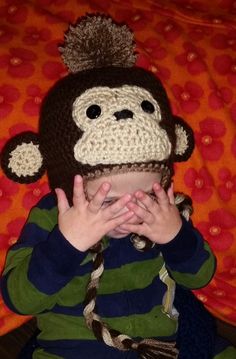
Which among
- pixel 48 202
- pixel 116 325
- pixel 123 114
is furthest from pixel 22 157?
pixel 116 325

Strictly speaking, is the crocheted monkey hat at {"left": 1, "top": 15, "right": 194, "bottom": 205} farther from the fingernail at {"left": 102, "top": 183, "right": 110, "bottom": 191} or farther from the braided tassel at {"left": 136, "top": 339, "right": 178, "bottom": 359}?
the braided tassel at {"left": 136, "top": 339, "right": 178, "bottom": 359}

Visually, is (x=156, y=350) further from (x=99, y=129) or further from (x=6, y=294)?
(x=99, y=129)

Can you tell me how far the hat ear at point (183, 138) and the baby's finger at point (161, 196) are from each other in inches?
5.3

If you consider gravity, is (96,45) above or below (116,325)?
above

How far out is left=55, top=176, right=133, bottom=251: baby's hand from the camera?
81cm

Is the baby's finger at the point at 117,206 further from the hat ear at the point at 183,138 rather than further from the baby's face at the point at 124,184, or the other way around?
the hat ear at the point at 183,138

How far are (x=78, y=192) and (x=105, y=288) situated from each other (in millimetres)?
196

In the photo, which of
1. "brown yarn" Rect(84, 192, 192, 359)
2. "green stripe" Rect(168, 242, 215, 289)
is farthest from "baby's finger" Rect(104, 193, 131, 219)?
"green stripe" Rect(168, 242, 215, 289)

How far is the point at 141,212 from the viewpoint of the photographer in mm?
846

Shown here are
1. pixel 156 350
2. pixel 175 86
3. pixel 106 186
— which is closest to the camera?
pixel 106 186

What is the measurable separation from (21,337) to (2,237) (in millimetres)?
209

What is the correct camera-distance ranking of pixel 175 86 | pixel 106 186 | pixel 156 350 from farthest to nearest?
pixel 175 86, pixel 156 350, pixel 106 186

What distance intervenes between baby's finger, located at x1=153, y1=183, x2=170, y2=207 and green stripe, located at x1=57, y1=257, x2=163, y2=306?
0.43ft

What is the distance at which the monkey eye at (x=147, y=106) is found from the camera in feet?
2.73
